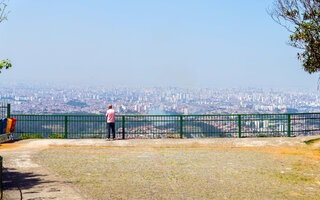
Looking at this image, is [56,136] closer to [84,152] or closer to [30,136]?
[30,136]

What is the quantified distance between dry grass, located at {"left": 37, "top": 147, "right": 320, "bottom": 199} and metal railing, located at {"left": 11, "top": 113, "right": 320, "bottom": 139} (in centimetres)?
347

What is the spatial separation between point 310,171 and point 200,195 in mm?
4962

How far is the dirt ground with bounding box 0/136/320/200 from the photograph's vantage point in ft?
28.9

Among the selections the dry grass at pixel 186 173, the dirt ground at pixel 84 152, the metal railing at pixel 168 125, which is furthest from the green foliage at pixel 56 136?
the dry grass at pixel 186 173

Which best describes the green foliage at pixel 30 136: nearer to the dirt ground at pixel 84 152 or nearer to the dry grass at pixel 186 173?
the dirt ground at pixel 84 152

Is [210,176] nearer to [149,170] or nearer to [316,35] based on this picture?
[149,170]

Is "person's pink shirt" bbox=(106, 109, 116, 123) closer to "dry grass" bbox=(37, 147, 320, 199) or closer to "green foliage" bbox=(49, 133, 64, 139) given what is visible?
"dry grass" bbox=(37, 147, 320, 199)

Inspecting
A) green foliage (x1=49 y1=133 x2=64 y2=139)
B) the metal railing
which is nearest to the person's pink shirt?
the metal railing

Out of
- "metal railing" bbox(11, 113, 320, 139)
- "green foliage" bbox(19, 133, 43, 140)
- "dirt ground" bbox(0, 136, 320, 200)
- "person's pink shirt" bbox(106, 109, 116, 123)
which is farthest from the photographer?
"green foliage" bbox(19, 133, 43, 140)

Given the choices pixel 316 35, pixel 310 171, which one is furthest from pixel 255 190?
pixel 316 35

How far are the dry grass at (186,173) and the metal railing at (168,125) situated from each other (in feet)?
11.4

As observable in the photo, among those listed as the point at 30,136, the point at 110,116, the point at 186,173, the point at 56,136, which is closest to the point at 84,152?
the point at 110,116

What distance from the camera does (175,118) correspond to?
64.4 feet

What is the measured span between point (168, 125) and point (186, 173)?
8776mm
